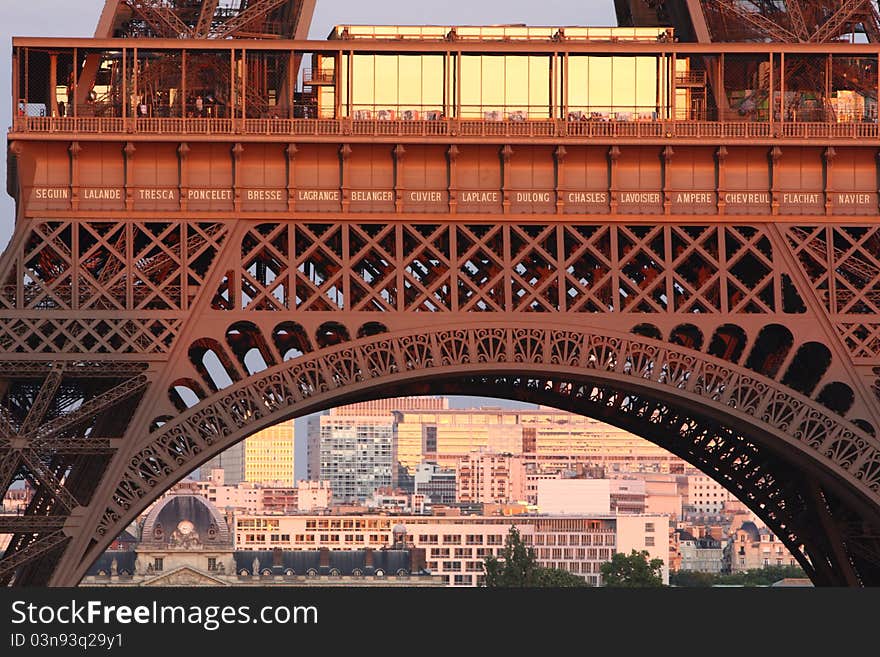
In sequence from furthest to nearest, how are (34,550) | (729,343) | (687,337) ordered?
(687,337) < (729,343) < (34,550)

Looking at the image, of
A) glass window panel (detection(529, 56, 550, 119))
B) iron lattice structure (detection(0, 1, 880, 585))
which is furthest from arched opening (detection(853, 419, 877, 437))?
glass window panel (detection(529, 56, 550, 119))

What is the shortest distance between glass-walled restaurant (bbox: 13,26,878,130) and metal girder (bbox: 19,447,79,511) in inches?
300

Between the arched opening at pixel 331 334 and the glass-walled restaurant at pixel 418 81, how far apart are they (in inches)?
187

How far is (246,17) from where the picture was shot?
5522 centimetres

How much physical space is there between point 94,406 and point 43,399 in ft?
3.62

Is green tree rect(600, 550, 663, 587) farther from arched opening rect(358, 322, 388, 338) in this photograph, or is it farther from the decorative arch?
the decorative arch

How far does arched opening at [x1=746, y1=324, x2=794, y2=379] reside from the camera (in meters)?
54.4

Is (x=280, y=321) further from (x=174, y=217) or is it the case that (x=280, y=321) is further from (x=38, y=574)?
(x=38, y=574)

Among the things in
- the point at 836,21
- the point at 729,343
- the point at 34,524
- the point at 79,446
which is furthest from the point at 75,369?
the point at 836,21

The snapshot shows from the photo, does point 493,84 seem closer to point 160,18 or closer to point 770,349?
point 160,18

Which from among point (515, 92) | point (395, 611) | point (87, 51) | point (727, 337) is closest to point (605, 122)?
point (515, 92)

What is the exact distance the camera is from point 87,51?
175 feet

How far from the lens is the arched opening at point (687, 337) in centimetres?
5653

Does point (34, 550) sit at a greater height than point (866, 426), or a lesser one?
lesser
